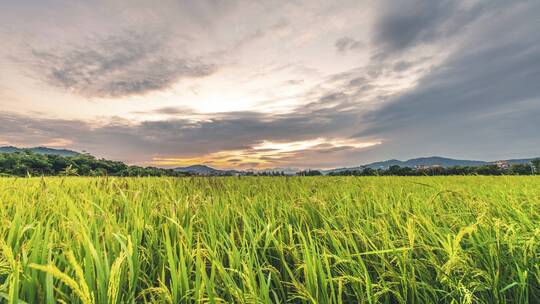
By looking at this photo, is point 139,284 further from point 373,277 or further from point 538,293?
point 538,293

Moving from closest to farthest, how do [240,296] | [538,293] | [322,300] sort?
[240,296] → [322,300] → [538,293]

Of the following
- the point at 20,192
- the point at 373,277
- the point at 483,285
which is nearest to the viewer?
the point at 483,285

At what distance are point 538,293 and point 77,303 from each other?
9.36 ft

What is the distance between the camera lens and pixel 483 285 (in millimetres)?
1725

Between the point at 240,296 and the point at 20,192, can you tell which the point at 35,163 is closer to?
the point at 20,192

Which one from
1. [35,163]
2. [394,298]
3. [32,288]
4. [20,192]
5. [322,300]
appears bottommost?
[394,298]

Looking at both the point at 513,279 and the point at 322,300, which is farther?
the point at 513,279

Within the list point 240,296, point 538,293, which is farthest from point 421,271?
point 240,296

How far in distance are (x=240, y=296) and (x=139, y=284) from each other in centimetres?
96

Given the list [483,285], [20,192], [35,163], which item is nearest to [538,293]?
[483,285]

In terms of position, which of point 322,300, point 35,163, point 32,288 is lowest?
point 322,300

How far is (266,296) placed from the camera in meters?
1.42

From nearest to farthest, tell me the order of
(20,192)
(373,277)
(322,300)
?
1. (322,300)
2. (373,277)
3. (20,192)

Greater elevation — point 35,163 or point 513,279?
point 35,163
